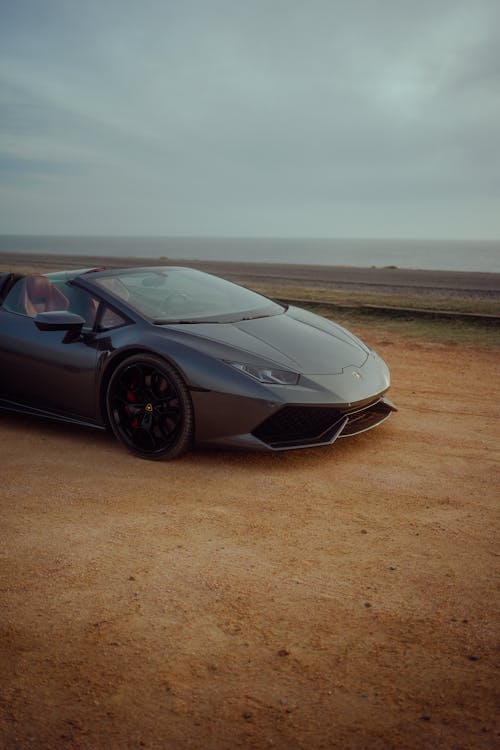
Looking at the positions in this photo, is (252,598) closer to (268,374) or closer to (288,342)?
(268,374)

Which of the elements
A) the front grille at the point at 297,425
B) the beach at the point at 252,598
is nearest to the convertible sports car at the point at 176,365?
the front grille at the point at 297,425

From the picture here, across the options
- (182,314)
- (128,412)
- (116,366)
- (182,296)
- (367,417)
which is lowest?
(128,412)

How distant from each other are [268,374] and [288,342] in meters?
0.57

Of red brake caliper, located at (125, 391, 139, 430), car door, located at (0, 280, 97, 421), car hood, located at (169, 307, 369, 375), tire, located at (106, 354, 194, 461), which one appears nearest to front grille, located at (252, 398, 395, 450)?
car hood, located at (169, 307, 369, 375)

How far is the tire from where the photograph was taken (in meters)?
4.69

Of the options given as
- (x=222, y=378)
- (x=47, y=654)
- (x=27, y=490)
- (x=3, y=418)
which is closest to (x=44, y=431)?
(x=3, y=418)

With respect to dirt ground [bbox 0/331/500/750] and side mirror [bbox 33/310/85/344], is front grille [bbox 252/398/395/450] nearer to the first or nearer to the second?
dirt ground [bbox 0/331/500/750]

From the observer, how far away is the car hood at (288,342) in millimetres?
4805

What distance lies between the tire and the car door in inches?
11.0

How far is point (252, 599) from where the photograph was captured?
297 cm

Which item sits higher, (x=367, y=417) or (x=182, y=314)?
(x=182, y=314)

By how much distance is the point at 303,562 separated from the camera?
3.31m

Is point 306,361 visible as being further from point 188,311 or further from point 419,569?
Answer: point 419,569

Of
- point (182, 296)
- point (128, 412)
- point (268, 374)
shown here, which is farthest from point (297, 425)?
point (182, 296)
